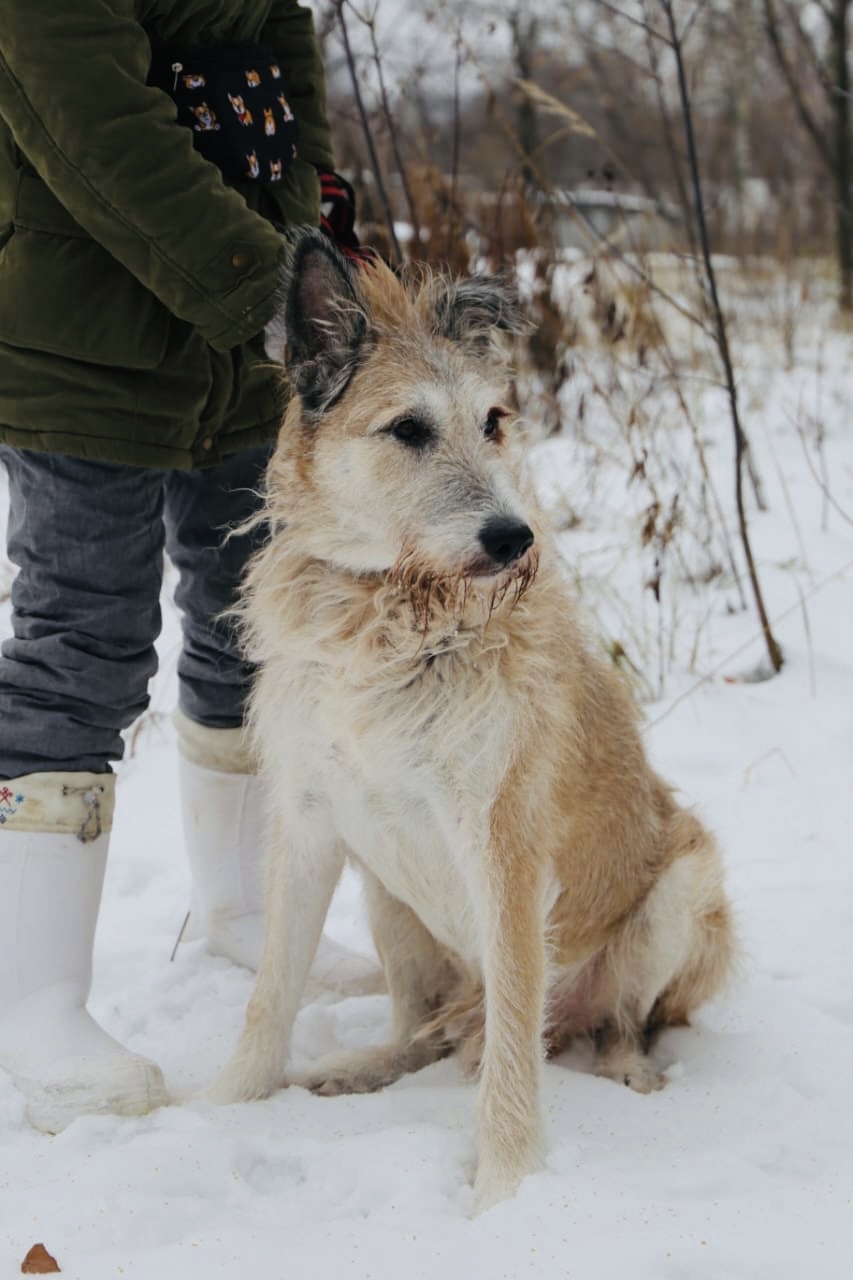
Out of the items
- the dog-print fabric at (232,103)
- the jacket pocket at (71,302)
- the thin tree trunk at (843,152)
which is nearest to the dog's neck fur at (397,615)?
the jacket pocket at (71,302)

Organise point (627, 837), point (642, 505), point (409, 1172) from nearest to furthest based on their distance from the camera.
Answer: point (409, 1172) → point (627, 837) → point (642, 505)

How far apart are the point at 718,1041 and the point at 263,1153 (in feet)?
3.64

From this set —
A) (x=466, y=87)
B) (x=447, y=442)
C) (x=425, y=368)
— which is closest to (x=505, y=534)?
(x=447, y=442)

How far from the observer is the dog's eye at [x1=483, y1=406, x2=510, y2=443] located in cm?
240

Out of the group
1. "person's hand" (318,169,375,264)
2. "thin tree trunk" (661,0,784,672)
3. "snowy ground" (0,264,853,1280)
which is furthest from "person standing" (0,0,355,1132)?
"thin tree trunk" (661,0,784,672)

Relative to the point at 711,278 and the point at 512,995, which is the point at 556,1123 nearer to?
the point at 512,995

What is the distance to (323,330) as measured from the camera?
7.60 ft

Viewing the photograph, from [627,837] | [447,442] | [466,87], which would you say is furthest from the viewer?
[466,87]

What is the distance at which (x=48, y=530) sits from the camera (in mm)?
2340

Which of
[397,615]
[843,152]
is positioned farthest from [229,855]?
[843,152]

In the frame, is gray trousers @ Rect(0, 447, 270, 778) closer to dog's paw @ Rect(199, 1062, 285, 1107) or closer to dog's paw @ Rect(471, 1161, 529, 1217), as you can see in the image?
dog's paw @ Rect(199, 1062, 285, 1107)

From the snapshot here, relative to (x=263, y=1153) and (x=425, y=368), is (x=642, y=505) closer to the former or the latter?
(x=425, y=368)

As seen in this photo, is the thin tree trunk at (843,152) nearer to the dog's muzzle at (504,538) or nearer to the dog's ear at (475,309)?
the dog's ear at (475,309)

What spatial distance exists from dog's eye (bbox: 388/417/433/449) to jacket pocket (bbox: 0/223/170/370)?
487mm
